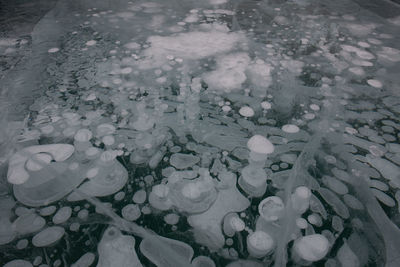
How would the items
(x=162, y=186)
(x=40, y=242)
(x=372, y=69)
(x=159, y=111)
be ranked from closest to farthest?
(x=40, y=242)
(x=162, y=186)
(x=159, y=111)
(x=372, y=69)

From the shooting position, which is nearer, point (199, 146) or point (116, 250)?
point (116, 250)

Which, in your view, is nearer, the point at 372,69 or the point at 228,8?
the point at 372,69

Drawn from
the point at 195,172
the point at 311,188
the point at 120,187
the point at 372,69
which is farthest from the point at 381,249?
the point at 372,69

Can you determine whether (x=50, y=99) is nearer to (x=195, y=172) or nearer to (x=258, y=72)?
(x=195, y=172)

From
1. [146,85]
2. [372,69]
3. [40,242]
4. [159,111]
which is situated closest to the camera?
[40,242]

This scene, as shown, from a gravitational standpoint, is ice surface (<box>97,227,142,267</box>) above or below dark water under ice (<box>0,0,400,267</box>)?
below

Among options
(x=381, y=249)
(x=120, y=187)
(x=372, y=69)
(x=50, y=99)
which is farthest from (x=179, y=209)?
(x=372, y=69)

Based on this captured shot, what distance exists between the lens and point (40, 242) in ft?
2.15

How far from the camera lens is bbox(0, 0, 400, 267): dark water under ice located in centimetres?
67

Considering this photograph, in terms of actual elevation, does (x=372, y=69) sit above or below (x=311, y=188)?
above

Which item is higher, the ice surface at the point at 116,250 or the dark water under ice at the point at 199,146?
the dark water under ice at the point at 199,146

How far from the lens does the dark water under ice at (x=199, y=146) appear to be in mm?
666

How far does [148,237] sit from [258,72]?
2.97 ft

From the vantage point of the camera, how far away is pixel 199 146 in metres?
0.90
